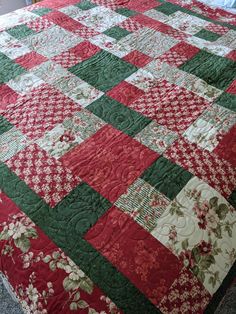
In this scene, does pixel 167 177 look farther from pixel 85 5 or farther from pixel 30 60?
pixel 85 5

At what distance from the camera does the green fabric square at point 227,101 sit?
1.16 m

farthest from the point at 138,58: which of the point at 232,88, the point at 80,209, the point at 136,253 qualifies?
the point at 136,253

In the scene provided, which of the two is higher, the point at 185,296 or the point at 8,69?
the point at 8,69

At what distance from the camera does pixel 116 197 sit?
866 mm

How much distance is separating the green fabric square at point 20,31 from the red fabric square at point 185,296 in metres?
1.34

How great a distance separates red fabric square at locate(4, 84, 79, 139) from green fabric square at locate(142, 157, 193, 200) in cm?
39

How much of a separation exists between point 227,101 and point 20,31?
1101 mm

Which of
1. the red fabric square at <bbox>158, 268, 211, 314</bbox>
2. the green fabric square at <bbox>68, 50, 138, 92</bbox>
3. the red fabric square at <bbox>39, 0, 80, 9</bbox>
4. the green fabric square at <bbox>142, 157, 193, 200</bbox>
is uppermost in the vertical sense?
the red fabric square at <bbox>39, 0, 80, 9</bbox>

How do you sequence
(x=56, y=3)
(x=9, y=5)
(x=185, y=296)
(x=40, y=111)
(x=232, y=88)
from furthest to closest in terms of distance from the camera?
(x=9, y=5)
(x=56, y=3)
(x=232, y=88)
(x=40, y=111)
(x=185, y=296)

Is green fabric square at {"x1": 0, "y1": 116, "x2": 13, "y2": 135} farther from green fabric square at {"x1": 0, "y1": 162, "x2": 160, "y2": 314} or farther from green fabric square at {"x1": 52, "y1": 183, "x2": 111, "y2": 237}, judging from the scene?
green fabric square at {"x1": 52, "y1": 183, "x2": 111, "y2": 237}

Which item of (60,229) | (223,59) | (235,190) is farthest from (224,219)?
(223,59)

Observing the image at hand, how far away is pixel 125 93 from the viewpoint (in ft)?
3.92

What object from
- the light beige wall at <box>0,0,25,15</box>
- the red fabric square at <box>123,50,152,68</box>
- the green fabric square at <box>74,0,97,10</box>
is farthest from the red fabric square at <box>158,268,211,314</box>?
the light beige wall at <box>0,0,25,15</box>

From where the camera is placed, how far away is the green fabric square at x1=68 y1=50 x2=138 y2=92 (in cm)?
124
